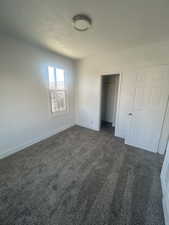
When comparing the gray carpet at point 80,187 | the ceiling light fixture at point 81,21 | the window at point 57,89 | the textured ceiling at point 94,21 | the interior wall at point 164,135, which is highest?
the textured ceiling at point 94,21

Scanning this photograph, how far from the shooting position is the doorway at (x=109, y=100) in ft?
13.8

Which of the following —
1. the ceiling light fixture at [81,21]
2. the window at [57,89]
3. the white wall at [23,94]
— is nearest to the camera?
the ceiling light fixture at [81,21]

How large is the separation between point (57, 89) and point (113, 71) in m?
1.93

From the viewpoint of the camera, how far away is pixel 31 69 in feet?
8.21

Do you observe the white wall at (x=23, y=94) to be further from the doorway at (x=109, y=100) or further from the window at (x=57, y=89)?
the doorway at (x=109, y=100)

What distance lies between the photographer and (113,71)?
297cm

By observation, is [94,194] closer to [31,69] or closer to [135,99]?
[135,99]

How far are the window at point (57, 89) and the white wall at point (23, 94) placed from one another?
17cm

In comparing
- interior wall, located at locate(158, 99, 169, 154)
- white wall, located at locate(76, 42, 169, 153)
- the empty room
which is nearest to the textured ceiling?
the empty room

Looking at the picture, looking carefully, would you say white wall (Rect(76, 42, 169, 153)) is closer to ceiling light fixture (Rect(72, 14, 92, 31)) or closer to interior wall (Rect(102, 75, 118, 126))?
interior wall (Rect(102, 75, 118, 126))

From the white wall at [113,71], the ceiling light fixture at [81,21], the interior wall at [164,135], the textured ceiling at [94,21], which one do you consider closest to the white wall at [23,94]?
the textured ceiling at [94,21]

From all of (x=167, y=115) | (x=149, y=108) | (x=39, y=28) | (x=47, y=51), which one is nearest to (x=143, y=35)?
(x=149, y=108)

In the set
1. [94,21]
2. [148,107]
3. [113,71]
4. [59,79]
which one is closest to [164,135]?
[148,107]

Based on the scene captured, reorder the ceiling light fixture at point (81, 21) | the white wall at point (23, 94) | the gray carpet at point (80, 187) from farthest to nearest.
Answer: the white wall at point (23, 94), the ceiling light fixture at point (81, 21), the gray carpet at point (80, 187)
